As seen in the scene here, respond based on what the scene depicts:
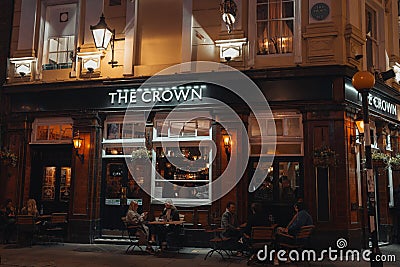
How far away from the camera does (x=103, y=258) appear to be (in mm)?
10836

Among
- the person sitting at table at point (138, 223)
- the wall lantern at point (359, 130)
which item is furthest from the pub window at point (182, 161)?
the wall lantern at point (359, 130)

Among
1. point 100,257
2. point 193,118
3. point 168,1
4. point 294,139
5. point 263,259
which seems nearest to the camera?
point 263,259

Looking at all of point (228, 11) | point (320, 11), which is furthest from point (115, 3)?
point (320, 11)

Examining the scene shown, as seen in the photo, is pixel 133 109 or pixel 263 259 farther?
pixel 133 109

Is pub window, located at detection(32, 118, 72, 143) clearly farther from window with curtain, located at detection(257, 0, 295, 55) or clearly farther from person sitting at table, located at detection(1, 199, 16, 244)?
window with curtain, located at detection(257, 0, 295, 55)

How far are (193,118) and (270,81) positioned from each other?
8.58 ft

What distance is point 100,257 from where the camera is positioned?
1098cm

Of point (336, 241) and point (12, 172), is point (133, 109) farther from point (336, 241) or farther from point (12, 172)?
point (336, 241)

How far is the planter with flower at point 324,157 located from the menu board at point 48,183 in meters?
8.74

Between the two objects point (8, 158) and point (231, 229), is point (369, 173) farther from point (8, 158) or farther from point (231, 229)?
point (8, 158)

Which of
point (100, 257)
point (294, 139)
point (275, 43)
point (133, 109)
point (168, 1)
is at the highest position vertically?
point (168, 1)

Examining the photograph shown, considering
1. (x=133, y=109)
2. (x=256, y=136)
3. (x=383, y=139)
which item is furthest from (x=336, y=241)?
(x=133, y=109)

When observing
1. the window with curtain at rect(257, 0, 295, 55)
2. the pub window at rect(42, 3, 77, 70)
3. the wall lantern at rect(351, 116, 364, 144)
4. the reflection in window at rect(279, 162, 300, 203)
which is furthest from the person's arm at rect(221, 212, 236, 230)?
the pub window at rect(42, 3, 77, 70)

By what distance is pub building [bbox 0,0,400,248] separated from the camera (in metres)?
11.9
